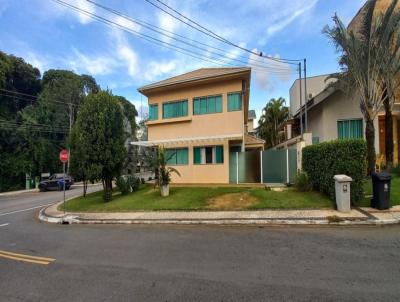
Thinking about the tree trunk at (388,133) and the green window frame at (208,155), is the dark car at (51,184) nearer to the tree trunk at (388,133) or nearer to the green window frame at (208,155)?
the green window frame at (208,155)

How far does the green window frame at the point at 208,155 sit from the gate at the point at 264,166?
0.71 meters

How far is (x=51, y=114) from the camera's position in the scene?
4266 cm

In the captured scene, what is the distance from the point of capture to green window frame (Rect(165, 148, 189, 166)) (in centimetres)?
2020

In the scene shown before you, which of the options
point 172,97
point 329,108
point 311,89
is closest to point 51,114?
point 172,97

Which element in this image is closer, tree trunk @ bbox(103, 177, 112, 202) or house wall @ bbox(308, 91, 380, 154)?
tree trunk @ bbox(103, 177, 112, 202)

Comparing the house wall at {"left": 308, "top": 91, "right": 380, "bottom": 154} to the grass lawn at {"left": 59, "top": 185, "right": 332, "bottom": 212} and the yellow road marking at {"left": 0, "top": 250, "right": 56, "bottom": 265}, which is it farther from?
the yellow road marking at {"left": 0, "top": 250, "right": 56, "bottom": 265}

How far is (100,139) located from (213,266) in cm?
1277

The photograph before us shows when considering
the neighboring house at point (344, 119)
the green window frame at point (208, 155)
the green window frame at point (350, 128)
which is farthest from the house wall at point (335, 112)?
the green window frame at point (208, 155)

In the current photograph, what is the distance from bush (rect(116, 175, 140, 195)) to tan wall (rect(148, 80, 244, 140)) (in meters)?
3.67

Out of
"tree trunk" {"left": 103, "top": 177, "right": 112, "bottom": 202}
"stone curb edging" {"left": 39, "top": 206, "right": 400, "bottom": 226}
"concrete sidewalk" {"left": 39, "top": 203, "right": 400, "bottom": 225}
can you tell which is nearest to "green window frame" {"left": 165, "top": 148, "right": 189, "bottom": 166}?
"tree trunk" {"left": 103, "top": 177, "right": 112, "bottom": 202}

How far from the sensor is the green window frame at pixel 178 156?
66.3ft

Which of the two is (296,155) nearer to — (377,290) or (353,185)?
(353,185)

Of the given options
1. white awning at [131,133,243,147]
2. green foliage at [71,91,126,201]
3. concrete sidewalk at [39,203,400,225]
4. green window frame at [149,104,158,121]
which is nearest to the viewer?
concrete sidewalk at [39,203,400,225]

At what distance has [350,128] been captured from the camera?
19188 millimetres
